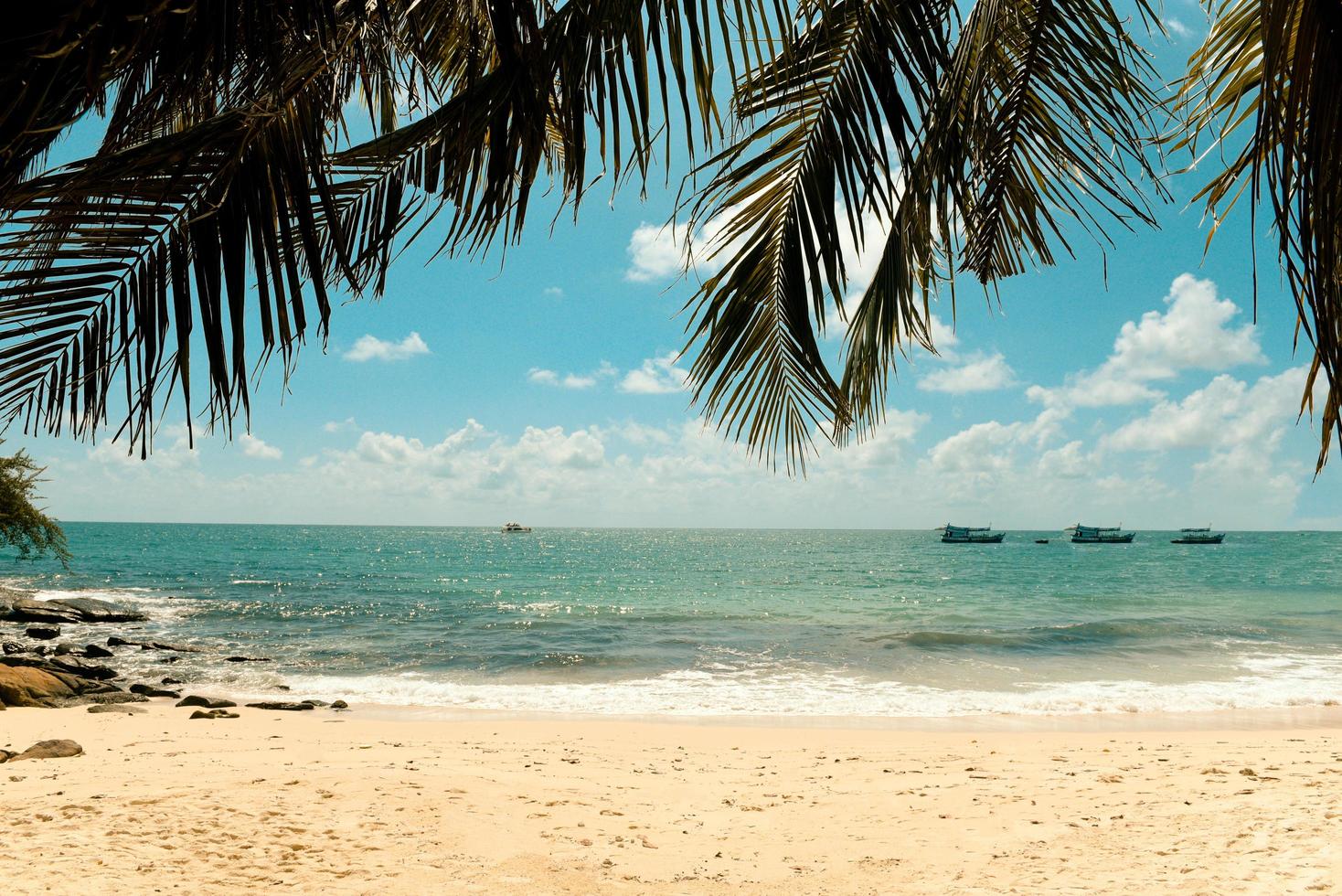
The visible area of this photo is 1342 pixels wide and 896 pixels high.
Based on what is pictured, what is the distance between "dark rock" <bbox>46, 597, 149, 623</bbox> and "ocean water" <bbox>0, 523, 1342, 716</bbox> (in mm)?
946

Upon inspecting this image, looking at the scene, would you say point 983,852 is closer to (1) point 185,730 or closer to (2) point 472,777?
(2) point 472,777

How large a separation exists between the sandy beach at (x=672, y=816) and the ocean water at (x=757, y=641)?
3.89 m

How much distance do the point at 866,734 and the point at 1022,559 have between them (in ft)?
197

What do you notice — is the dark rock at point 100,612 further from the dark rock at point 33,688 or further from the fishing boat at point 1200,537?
the fishing boat at point 1200,537

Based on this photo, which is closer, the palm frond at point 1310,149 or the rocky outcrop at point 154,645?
the palm frond at point 1310,149

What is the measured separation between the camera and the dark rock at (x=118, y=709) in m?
11.1

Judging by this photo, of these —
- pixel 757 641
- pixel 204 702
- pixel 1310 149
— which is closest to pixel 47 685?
pixel 204 702

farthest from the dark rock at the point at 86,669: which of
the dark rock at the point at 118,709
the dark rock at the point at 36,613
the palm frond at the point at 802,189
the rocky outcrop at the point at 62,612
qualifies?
the palm frond at the point at 802,189

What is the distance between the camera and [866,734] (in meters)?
10.1

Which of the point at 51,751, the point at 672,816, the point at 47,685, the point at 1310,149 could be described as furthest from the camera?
the point at 47,685

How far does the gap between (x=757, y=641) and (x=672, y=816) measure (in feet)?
45.9

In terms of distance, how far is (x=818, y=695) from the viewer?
1334 cm

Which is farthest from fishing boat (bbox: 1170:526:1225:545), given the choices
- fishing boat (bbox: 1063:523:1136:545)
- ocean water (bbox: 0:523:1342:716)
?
ocean water (bbox: 0:523:1342:716)

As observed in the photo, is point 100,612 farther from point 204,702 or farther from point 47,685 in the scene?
point 204,702
